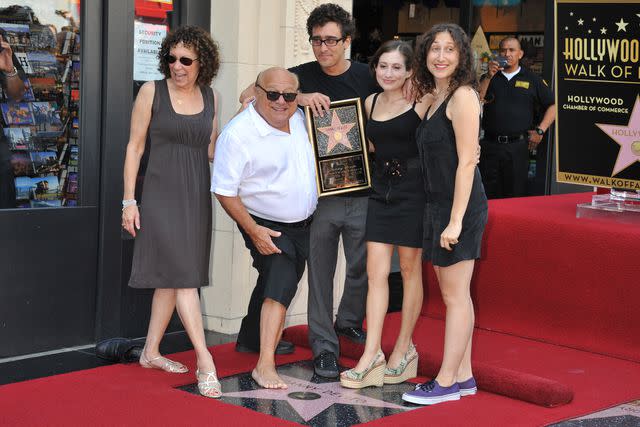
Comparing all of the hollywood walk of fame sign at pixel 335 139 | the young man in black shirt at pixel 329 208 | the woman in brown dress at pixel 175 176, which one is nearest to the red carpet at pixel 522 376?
the young man in black shirt at pixel 329 208

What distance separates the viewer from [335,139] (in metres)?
5.86

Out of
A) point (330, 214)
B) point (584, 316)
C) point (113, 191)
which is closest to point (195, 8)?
point (113, 191)

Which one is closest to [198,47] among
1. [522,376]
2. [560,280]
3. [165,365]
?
[165,365]

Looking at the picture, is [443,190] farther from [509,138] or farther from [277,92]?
[509,138]

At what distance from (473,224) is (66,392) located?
2163 mm

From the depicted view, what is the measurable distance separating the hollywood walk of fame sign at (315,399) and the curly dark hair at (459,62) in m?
1.57

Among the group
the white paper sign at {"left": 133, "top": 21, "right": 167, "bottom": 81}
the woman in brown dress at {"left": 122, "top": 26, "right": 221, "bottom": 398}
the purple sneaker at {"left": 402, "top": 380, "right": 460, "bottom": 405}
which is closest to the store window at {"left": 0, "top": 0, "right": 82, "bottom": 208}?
the white paper sign at {"left": 133, "top": 21, "right": 167, "bottom": 81}

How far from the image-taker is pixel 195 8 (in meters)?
7.15

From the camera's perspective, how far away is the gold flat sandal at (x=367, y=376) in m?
5.72

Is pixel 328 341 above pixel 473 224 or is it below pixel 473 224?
below

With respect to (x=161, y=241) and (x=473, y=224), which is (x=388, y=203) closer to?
(x=473, y=224)

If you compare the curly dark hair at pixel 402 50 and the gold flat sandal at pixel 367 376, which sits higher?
the curly dark hair at pixel 402 50

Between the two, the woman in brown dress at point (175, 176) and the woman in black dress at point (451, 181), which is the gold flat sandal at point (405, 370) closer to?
the woman in black dress at point (451, 181)

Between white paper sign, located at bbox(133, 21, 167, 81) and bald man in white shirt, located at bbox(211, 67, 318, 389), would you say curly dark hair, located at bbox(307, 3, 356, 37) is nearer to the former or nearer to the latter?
bald man in white shirt, located at bbox(211, 67, 318, 389)
